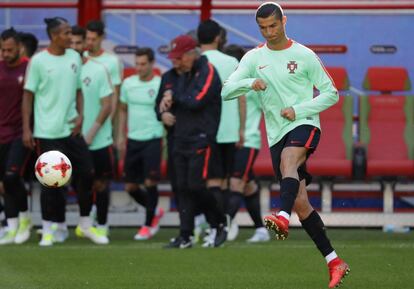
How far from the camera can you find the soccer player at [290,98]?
855 centimetres

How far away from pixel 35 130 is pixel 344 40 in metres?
4.46

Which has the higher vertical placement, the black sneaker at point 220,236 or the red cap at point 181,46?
the red cap at point 181,46

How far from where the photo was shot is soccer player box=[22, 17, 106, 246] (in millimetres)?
12289

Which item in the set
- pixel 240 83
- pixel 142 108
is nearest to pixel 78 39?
pixel 142 108

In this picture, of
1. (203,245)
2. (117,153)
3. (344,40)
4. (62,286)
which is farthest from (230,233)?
(62,286)

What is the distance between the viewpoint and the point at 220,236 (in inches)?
479

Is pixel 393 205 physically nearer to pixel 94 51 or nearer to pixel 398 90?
pixel 398 90

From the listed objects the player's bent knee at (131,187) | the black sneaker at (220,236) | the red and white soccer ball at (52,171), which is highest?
the red and white soccer ball at (52,171)

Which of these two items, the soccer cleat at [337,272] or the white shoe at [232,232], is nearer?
the soccer cleat at [337,272]

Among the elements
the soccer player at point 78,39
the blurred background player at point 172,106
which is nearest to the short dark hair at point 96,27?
the soccer player at point 78,39

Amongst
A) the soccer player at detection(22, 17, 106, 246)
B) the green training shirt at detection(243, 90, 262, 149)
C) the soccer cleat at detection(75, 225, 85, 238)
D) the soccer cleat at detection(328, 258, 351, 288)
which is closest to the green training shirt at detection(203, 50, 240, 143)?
the green training shirt at detection(243, 90, 262, 149)

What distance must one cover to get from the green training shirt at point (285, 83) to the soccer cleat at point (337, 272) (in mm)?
1010

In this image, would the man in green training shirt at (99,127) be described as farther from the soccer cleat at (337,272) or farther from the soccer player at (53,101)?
the soccer cleat at (337,272)

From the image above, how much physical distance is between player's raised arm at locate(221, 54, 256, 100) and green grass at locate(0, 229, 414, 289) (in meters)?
1.43
